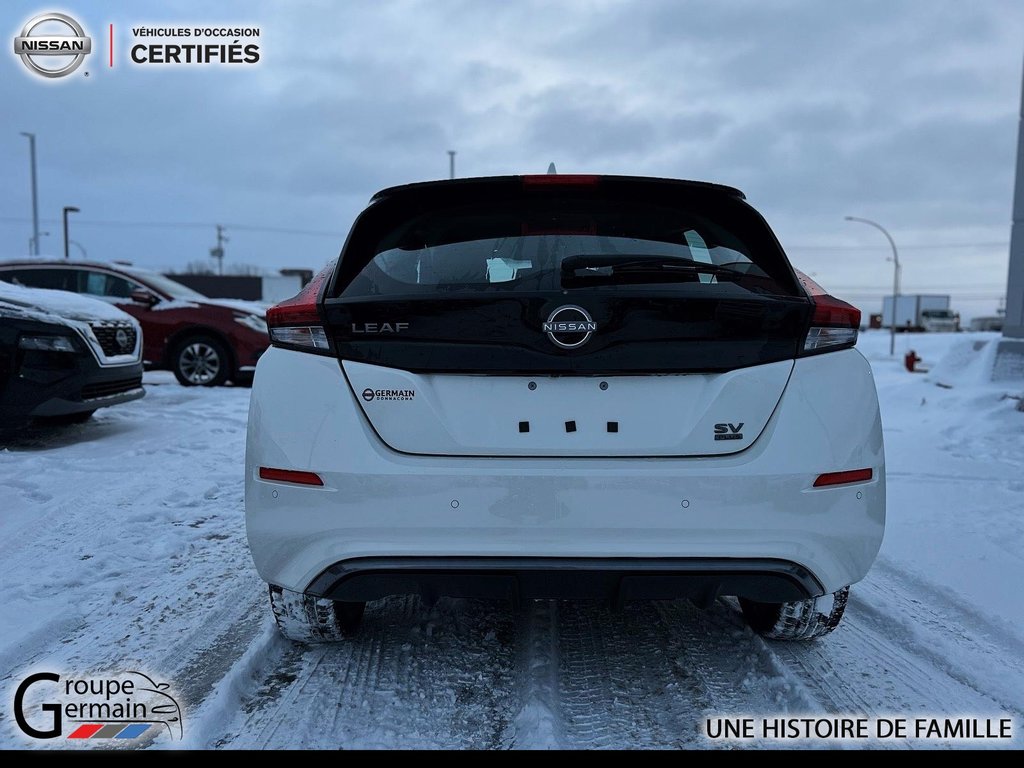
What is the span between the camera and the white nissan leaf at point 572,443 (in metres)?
2.25

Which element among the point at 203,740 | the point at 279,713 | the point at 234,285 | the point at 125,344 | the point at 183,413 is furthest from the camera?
the point at 234,285

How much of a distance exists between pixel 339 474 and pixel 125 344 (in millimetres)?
5771

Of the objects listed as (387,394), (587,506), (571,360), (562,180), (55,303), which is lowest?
(587,506)

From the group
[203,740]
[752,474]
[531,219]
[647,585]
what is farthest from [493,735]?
[531,219]

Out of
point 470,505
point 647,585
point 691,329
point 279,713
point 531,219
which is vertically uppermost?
point 531,219

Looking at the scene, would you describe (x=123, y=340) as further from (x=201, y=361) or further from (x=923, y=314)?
(x=923, y=314)

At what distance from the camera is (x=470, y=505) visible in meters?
2.25

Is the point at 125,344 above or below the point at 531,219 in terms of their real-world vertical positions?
below

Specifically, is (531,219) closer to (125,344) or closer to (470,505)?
(470,505)

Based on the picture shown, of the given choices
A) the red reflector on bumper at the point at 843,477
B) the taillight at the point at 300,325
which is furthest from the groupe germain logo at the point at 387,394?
the red reflector on bumper at the point at 843,477

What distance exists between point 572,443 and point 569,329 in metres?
0.34

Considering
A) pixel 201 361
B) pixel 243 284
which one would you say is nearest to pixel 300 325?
pixel 201 361

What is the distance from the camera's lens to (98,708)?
246cm

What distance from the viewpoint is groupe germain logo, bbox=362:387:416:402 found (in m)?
2.29
